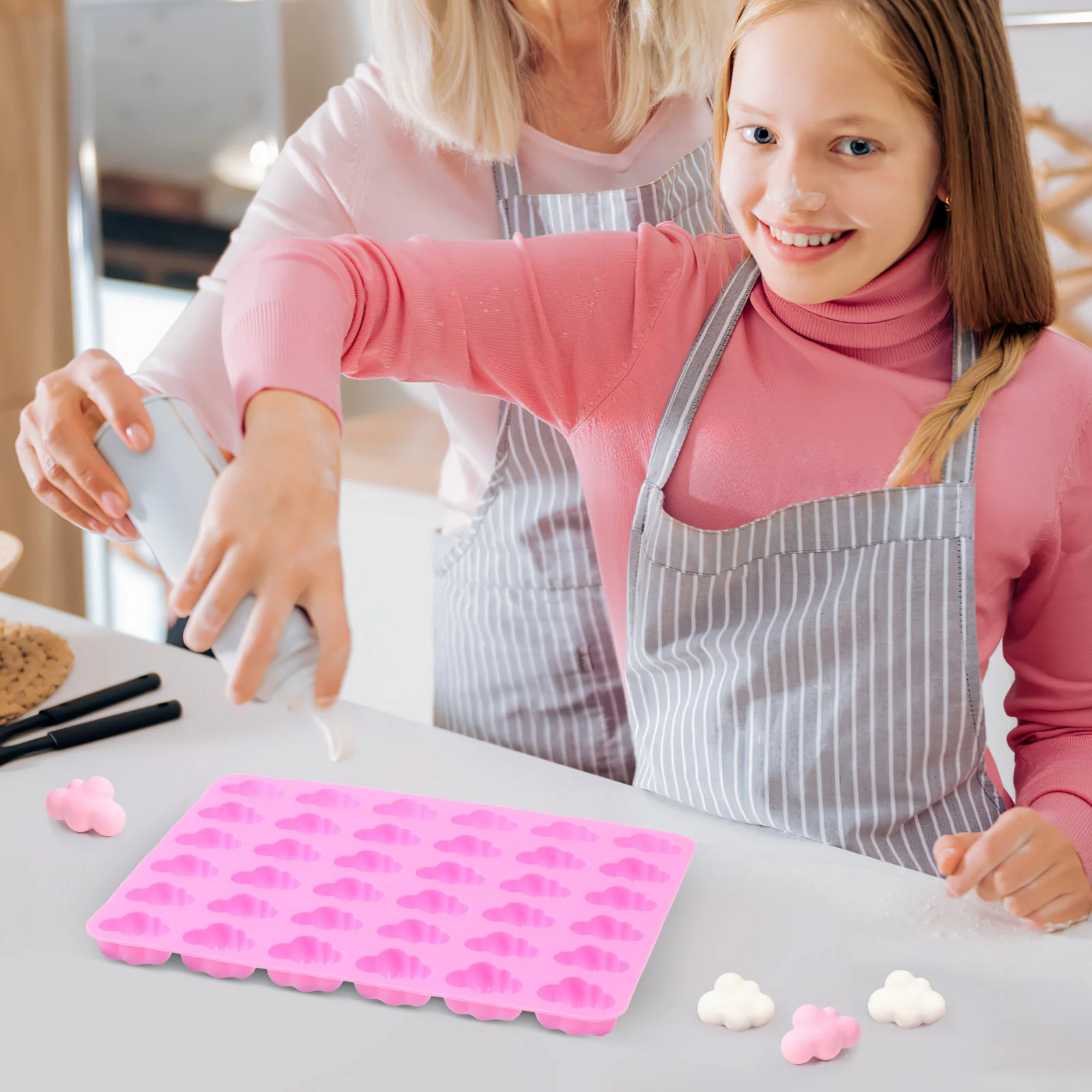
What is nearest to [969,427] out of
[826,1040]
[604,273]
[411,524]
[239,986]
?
[604,273]

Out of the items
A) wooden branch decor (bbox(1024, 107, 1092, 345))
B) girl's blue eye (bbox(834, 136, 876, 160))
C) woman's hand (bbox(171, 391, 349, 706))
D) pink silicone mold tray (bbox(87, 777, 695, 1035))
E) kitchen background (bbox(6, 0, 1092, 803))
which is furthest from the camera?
kitchen background (bbox(6, 0, 1092, 803))

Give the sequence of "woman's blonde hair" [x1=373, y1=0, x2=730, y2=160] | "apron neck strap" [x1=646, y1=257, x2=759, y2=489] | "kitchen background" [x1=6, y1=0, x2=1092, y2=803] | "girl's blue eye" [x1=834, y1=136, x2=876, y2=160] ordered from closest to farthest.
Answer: "girl's blue eye" [x1=834, y1=136, x2=876, y2=160], "apron neck strap" [x1=646, y1=257, x2=759, y2=489], "woman's blonde hair" [x1=373, y1=0, x2=730, y2=160], "kitchen background" [x1=6, y1=0, x2=1092, y2=803]

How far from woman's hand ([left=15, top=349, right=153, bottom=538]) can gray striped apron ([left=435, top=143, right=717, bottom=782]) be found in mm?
349

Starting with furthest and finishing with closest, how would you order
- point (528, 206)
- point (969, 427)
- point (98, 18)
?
point (98, 18) → point (528, 206) → point (969, 427)

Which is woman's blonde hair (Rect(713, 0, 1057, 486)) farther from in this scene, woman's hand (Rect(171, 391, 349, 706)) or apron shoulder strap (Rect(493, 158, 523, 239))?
woman's hand (Rect(171, 391, 349, 706))

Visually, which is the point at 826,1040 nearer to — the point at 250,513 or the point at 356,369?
the point at 250,513

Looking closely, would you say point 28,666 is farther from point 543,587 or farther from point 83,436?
point 543,587

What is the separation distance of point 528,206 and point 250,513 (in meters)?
0.54

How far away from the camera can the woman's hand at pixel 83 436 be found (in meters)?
0.60

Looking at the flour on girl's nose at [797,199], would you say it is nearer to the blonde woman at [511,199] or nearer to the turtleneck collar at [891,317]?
the turtleneck collar at [891,317]

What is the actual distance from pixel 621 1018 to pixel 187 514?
1.04ft

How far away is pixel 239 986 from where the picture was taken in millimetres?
602

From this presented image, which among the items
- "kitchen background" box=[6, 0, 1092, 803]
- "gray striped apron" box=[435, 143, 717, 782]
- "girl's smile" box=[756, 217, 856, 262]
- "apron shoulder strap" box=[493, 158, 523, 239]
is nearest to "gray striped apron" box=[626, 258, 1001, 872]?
"girl's smile" box=[756, 217, 856, 262]

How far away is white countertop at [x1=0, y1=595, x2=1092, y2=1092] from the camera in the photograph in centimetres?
55
